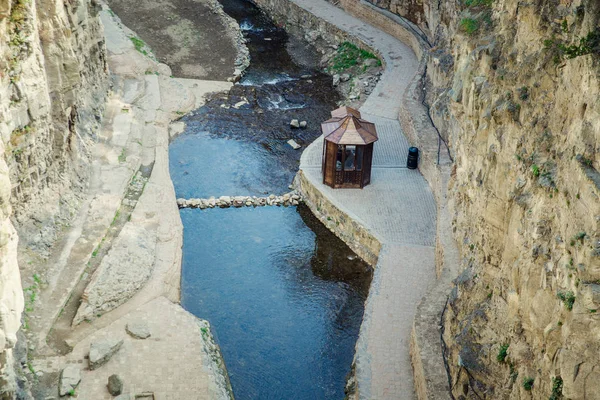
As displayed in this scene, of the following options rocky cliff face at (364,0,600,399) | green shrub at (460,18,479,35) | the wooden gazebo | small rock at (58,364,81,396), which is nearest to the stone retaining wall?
the wooden gazebo

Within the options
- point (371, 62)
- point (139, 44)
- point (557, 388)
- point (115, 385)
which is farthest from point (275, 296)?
point (139, 44)

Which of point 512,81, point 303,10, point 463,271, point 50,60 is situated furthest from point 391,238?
point 303,10

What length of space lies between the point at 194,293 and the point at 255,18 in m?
21.6

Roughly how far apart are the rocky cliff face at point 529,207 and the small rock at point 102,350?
258 inches

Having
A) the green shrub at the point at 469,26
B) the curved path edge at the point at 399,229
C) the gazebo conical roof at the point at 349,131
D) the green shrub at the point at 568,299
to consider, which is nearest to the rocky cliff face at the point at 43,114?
the curved path edge at the point at 399,229

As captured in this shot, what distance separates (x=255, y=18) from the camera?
36.5 metres

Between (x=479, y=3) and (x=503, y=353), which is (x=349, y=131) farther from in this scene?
(x=503, y=353)

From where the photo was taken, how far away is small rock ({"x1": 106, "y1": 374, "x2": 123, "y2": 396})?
46.1 feet

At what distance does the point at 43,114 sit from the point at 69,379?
659 cm

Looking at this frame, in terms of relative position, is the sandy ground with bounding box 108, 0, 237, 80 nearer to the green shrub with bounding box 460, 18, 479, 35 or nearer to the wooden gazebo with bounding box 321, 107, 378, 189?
the wooden gazebo with bounding box 321, 107, 378, 189

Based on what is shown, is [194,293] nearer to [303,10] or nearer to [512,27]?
[512,27]

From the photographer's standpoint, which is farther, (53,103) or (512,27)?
(53,103)

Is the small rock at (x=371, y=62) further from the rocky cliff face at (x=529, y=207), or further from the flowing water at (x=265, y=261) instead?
the rocky cliff face at (x=529, y=207)

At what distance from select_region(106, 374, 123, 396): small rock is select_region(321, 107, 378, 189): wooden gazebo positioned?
8.85 m
